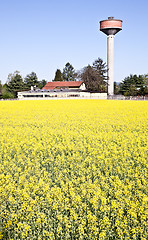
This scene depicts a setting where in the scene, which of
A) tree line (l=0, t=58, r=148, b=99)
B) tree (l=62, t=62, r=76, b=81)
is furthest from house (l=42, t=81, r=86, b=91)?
tree (l=62, t=62, r=76, b=81)

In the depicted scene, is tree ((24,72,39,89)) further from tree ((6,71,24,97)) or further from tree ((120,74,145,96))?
tree ((120,74,145,96))

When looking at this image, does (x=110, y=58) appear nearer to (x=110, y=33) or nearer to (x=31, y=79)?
(x=110, y=33)

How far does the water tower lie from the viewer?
100588 millimetres

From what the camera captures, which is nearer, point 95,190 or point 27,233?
point 27,233

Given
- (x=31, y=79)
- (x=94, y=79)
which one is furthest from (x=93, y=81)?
(x=31, y=79)

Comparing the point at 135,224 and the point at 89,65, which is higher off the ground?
the point at 89,65

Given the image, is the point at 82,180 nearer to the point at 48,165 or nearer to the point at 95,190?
the point at 95,190

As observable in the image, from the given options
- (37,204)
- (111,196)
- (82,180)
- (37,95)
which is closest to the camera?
(37,204)

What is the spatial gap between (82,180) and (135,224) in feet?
6.44

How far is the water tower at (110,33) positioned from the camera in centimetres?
10059

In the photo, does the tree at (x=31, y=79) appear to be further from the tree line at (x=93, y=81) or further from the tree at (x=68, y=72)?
the tree at (x=68, y=72)

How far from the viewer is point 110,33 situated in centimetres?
10225

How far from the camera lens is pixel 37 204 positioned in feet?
16.3

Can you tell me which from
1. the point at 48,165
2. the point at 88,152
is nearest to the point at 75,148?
the point at 88,152
